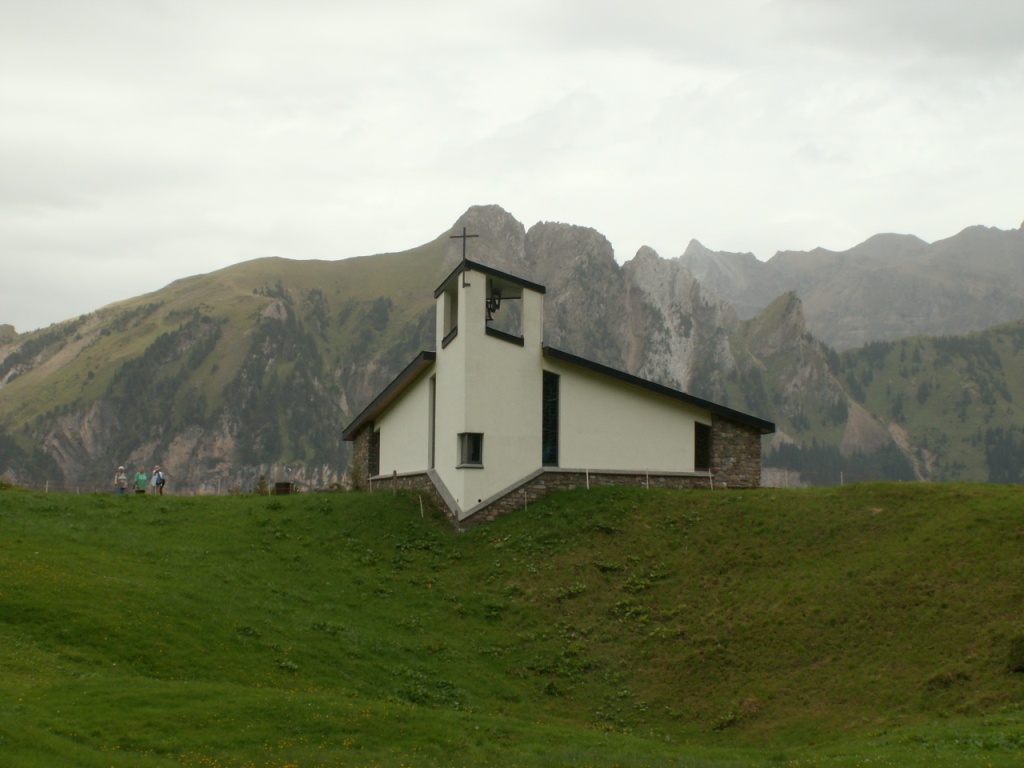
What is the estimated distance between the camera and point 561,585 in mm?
32406

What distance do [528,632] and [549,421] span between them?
12.2 m

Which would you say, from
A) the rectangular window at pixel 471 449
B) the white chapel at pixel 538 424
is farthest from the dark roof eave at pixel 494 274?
the rectangular window at pixel 471 449

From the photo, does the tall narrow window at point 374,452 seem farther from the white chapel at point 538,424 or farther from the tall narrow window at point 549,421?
the tall narrow window at point 549,421

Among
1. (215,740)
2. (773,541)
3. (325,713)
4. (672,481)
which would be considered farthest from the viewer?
(672,481)

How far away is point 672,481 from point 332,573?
1403 cm

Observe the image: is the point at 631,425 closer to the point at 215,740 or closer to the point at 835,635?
the point at 835,635

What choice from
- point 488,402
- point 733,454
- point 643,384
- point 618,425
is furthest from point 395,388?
point 733,454

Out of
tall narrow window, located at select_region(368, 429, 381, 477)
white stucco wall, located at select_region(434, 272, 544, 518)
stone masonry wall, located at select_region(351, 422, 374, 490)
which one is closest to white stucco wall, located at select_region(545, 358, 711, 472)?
white stucco wall, located at select_region(434, 272, 544, 518)

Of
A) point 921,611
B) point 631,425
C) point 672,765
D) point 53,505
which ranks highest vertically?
point 631,425

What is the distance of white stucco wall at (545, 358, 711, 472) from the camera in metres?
40.4

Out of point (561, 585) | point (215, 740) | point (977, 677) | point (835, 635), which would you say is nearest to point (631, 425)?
point (561, 585)

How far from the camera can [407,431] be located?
46.8 meters

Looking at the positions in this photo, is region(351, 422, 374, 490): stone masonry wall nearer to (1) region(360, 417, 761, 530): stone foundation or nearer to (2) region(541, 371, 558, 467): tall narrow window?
(1) region(360, 417, 761, 530): stone foundation

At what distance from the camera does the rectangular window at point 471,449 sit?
3916cm
